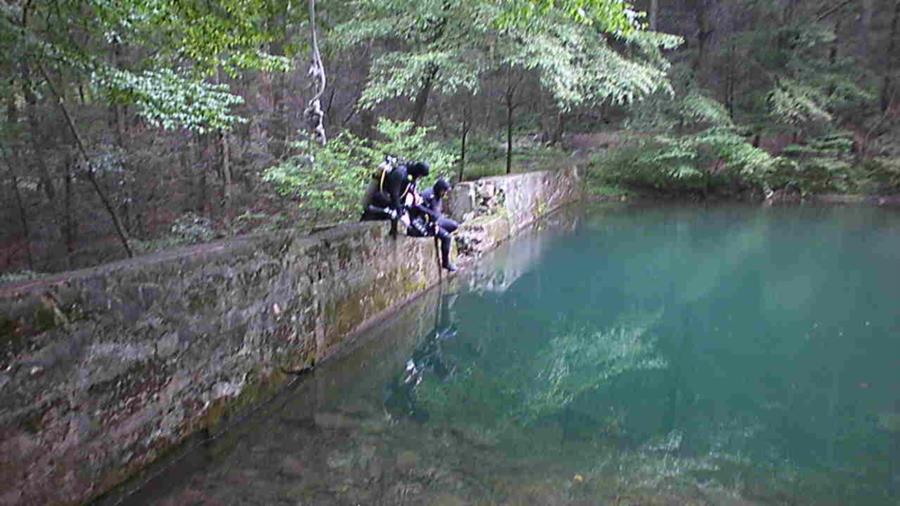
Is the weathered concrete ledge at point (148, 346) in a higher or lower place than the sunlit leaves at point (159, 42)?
lower

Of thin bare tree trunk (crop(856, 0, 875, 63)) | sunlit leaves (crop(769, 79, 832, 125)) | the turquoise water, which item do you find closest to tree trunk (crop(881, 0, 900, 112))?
thin bare tree trunk (crop(856, 0, 875, 63))

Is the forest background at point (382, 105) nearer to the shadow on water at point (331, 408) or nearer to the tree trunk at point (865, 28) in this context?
the tree trunk at point (865, 28)

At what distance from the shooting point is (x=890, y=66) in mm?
18094

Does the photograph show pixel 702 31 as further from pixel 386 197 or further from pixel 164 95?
pixel 164 95

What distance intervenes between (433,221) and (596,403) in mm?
3433

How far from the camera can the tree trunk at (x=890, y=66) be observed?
1791 centimetres

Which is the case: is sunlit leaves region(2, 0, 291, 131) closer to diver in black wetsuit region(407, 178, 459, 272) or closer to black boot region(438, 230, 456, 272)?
diver in black wetsuit region(407, 178, 459, 272)

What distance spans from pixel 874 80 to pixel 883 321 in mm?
15730

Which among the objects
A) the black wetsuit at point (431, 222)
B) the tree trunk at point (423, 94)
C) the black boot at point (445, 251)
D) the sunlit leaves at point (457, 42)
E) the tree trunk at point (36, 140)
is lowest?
the black boot at point (445, 251)

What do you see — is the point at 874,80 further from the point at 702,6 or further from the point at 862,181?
the point at 702,6

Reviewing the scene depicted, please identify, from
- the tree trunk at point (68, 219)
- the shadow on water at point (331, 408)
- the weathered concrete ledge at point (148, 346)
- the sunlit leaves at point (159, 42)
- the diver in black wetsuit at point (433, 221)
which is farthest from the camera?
the tree trunk at point (68, 219)

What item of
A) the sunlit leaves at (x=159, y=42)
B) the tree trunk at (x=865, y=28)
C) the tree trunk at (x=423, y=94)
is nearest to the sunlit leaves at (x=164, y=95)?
the sunlit leaves at (x=159, y=42)

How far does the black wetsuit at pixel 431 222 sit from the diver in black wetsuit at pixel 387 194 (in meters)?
0.45

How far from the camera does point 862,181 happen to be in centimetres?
1627
